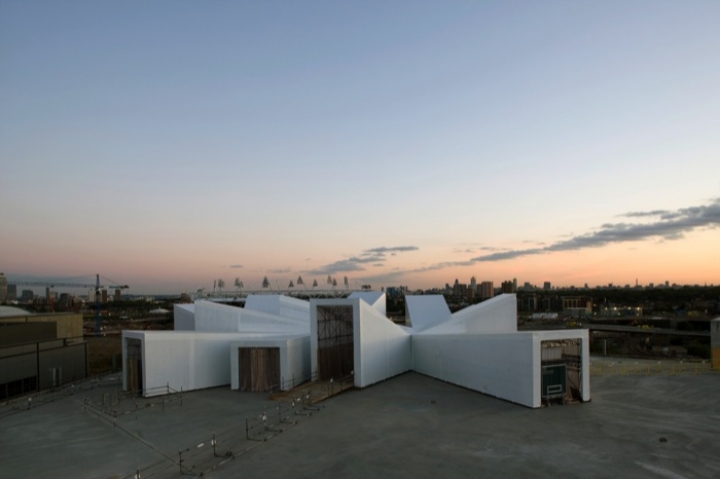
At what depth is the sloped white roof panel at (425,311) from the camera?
110ft

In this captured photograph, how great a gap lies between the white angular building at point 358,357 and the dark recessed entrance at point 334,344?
2.1 inches

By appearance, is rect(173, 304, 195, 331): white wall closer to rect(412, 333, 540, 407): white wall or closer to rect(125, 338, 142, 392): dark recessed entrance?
rect(125, 338, 142, 392): dark recessed entrance

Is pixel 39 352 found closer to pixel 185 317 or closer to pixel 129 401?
pixel 185 317

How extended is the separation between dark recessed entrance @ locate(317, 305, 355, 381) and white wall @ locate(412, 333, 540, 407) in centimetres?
421

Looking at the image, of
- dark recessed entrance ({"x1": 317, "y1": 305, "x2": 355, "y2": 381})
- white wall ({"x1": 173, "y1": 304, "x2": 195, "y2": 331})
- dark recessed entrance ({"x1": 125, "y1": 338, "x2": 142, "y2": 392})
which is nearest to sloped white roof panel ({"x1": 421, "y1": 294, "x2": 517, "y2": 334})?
dark recessed entrance ({"x1": 317, "y1": 305, "x2": 355, "y2": 381})

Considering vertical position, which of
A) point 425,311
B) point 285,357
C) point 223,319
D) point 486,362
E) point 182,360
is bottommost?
point 182,360

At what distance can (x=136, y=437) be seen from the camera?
622 inches

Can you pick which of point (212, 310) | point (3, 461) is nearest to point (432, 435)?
point (3, 461)

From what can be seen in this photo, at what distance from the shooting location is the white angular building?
746 inches

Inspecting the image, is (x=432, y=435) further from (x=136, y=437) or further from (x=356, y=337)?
(x=136, y=437)

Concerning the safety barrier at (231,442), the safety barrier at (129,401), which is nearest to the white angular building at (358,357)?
A: the safety barrier at (129,401)

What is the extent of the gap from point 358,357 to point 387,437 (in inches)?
303

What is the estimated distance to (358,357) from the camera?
22.5m

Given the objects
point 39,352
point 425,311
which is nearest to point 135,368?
point 39,352
